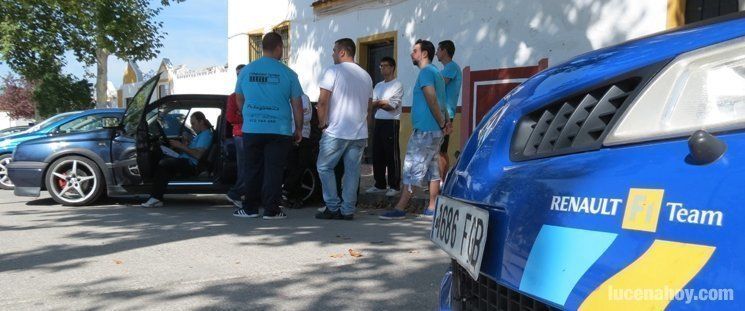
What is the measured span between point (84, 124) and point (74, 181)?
11.1 ft

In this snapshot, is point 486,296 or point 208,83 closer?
point 486,296

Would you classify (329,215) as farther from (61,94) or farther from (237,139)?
(61,94)

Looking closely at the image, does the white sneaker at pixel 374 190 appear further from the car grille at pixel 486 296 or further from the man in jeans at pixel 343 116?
the car grille at pixel 486 296

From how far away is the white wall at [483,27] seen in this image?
25.1 ft

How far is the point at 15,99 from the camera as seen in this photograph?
181 ft

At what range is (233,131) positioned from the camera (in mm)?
6938

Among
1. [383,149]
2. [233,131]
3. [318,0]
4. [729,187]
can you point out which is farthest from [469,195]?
[318,0]

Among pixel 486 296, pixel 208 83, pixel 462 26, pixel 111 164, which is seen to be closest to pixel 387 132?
pixel 462 26

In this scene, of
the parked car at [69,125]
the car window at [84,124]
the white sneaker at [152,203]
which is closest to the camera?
the white sneaker at [152,203]

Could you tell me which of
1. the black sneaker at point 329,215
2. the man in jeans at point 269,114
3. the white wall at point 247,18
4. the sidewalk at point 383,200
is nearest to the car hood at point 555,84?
the man in jeans at point 269,114

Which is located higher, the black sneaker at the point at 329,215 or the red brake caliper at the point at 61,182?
the red brake caliper at the point at 61,182

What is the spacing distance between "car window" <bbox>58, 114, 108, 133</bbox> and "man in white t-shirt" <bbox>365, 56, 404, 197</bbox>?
515 cm

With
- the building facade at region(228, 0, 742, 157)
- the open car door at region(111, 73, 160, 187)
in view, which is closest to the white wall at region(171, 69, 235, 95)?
the building facade at region(228, 0, 742, 157)

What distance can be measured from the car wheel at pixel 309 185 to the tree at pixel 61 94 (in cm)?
2066
